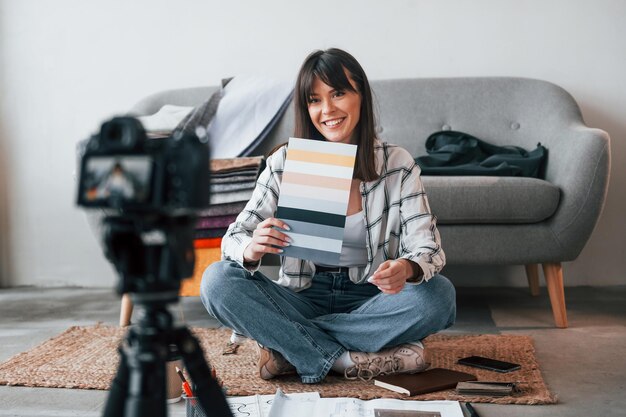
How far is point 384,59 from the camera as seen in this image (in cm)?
314

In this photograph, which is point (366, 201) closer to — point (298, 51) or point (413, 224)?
point (413, 224)

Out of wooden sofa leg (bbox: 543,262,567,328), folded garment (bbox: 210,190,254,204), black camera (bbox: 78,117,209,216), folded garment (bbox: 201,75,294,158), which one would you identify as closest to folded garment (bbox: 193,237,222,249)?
folded garment (bbox: 210,190,254,204)

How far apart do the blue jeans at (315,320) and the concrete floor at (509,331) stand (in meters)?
0.24

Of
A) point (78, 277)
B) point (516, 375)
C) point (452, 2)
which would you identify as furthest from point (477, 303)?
point (78, 277)

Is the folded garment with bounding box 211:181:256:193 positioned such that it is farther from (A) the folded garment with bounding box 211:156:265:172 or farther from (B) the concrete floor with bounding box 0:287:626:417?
(B) the concrete floor with bounding box 0:287:626:417

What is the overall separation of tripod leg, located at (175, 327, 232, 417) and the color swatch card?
81 cm

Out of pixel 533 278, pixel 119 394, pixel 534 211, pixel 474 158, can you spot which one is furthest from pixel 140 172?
pixel 533 278

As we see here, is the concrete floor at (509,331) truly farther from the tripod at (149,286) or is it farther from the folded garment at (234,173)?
the tripod at (149,286)

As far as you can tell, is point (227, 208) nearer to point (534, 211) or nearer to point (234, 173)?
point (234, 173)

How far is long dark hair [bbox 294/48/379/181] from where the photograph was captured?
5.62ft

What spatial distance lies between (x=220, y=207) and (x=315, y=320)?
2.46 ft

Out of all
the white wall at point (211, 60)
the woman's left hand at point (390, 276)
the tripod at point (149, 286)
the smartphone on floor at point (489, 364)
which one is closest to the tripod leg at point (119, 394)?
the tripod at point (149, 286)

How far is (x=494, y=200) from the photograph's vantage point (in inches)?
92.7

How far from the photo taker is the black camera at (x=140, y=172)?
2.14 feet
